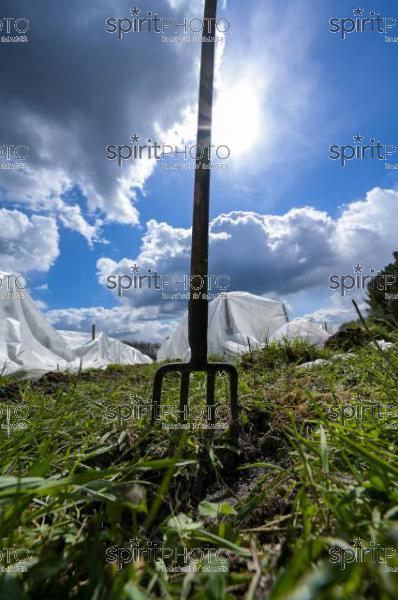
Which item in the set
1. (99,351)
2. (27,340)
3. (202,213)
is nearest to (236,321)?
(99,351)

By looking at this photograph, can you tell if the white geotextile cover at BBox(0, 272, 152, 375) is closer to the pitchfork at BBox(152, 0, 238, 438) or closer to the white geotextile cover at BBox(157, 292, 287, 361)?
the white geotextile cover at BBox(157, 292, 287, 361)

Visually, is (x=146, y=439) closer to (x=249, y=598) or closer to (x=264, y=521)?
(x=264, y=521)

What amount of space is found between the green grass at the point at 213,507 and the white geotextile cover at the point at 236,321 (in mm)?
6869

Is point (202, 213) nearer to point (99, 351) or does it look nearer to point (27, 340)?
point (27, 340)

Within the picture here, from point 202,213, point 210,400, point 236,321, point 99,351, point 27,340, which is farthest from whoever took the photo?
point 99,351

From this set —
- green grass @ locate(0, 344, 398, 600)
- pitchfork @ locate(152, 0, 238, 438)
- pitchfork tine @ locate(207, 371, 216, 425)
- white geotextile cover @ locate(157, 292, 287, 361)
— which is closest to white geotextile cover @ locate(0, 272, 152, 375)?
white geotextile cover @ locate(157, 292, 287, 361)

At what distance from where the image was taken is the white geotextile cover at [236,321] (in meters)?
8.88

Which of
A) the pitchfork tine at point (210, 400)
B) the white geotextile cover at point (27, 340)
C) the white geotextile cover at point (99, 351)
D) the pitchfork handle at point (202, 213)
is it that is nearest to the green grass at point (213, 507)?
the pitchfork tine at point (210, 400)

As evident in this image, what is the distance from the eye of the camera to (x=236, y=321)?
913 centimetres

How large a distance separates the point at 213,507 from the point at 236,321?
829 centimetres

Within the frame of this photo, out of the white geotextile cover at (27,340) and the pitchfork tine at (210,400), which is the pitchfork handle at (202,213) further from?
the white geotextile cover at (27,340)

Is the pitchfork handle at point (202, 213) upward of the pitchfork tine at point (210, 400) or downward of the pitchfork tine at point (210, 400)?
upward

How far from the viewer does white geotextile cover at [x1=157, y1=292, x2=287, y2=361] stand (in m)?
8.88

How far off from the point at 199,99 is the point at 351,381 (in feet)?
6.34
